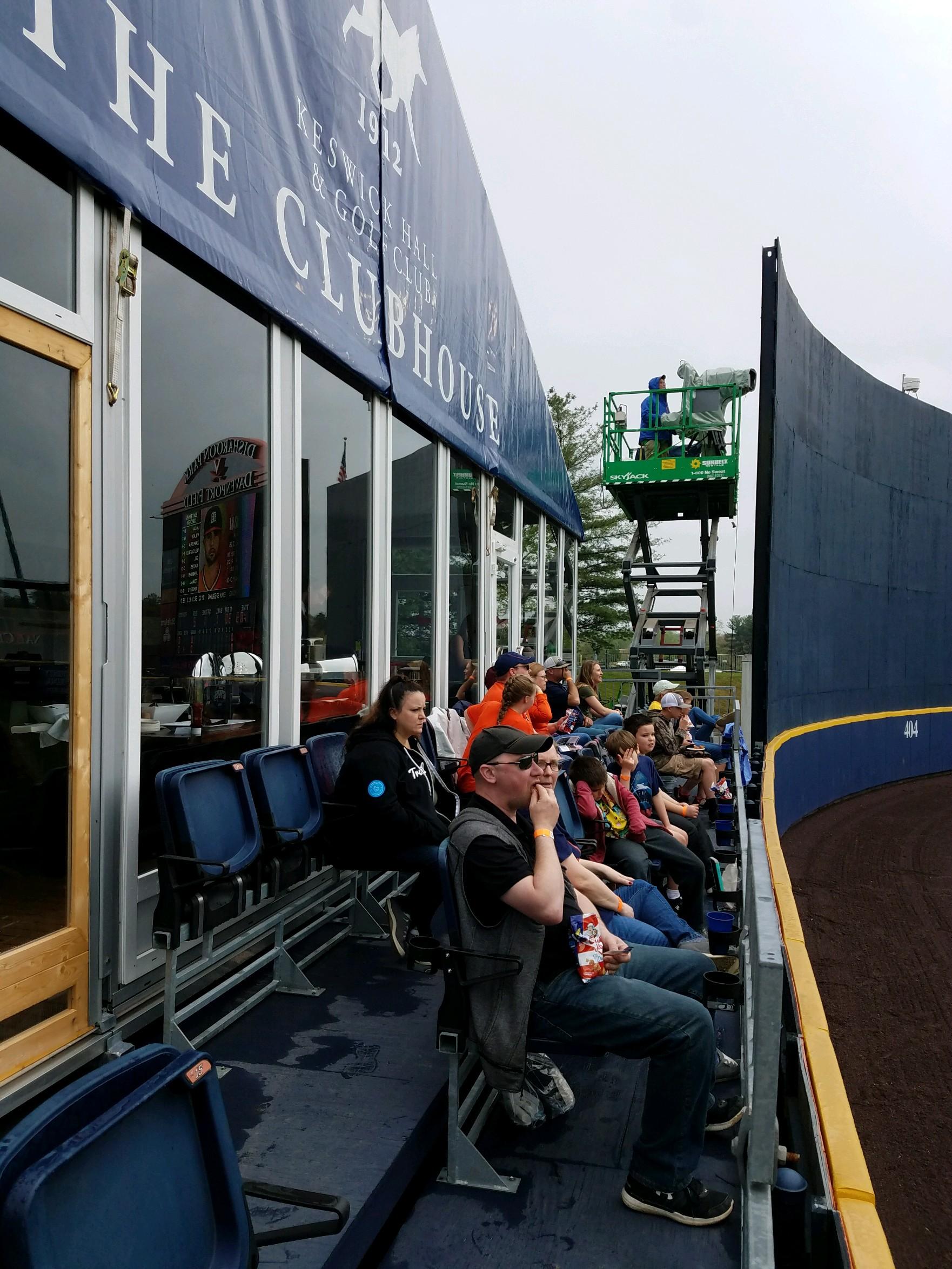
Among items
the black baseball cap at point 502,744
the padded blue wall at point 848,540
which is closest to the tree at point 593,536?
the padded blue wall at point 848,540

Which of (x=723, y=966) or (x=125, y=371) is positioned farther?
(x=723, y=966)

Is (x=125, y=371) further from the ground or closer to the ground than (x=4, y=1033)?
further from the ground

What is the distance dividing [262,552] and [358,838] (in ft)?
4.57

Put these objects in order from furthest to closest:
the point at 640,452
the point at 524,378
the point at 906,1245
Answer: the point at 640,452 < the point at 524,378 < the point at 906,1245

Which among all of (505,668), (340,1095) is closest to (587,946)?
(340,1095)

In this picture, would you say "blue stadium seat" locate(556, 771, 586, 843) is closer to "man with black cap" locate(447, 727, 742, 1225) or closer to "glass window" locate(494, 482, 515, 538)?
"man with black cap" locate(447, 727, 742, 1225)

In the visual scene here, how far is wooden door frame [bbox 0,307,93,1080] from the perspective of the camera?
117 inches

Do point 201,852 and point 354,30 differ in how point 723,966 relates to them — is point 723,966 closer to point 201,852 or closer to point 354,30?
point 201,852

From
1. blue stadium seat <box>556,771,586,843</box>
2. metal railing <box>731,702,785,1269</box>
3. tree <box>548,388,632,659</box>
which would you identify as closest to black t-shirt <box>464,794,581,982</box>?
metal railing <box>731,702,785,1269</box>

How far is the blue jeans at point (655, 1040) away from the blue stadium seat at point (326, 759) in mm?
1846

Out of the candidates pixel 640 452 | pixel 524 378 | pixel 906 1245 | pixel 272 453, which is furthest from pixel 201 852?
pixel 640 452

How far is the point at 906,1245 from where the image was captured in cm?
388

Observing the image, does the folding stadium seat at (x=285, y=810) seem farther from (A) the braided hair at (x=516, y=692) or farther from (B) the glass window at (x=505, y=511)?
(B) the glass window at (x=505, y=511)

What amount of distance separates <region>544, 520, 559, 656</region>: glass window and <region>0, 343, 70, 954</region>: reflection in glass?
955 centimetres
